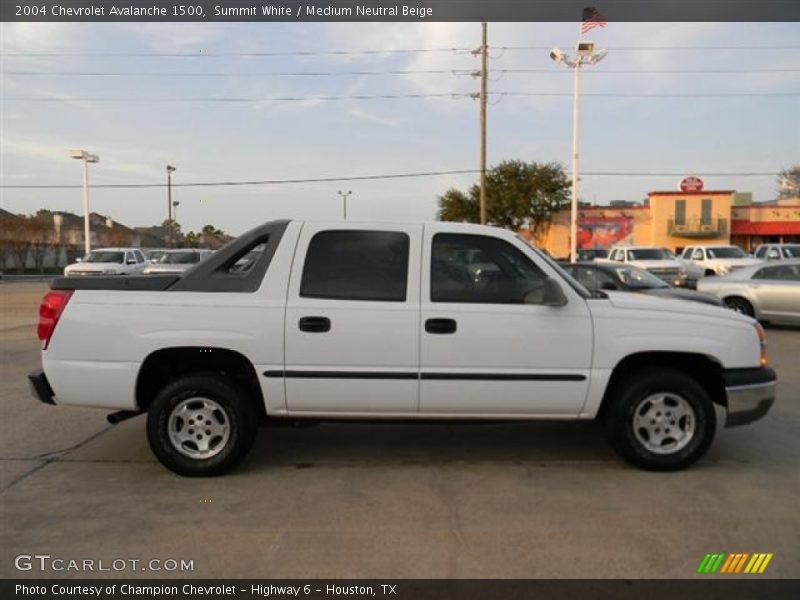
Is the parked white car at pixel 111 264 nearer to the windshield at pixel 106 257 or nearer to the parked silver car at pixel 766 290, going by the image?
the windshield at pixel 106 257

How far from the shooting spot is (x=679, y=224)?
47.4 meters

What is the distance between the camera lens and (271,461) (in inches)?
192

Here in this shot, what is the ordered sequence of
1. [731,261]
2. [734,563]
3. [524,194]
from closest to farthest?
[734,563]
[731,261]
[524,194]

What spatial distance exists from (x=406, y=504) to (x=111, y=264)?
22634 millimetres

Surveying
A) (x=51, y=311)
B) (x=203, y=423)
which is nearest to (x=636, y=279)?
(x=203, y=423)

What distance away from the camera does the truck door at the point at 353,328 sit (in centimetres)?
430

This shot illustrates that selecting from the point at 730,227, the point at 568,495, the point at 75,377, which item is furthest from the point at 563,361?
the point at 730,227

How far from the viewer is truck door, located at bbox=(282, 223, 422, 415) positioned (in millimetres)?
4305

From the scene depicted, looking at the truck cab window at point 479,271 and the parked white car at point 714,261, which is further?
the parked white car at point 714,261

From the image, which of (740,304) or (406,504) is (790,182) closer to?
(740,304)

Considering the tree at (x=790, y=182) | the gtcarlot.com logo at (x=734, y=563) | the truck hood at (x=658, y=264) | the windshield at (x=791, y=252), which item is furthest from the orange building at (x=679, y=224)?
the gtcarlot.com logo at (x=734, y=563)

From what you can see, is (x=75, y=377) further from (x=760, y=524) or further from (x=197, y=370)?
(x=760, y=524)
